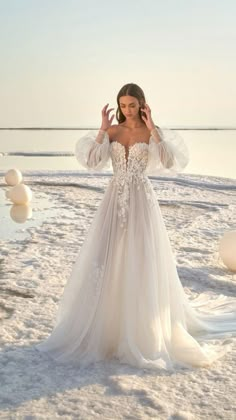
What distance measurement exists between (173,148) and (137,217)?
72 cm

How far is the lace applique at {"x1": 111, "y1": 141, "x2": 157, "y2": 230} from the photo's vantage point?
4968 millimetres

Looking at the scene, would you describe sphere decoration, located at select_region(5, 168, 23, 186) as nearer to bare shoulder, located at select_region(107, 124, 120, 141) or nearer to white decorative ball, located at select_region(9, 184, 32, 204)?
white decorative ball, located at select_region(9, 184, 32, 204)

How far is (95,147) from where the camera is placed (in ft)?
16.4

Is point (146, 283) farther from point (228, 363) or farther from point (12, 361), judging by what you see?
point (12, 361)

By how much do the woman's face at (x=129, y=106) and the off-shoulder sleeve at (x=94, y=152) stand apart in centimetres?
28

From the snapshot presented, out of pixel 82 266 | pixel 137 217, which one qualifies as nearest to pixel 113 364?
pixel 82 266

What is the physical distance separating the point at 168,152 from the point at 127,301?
1393 mm

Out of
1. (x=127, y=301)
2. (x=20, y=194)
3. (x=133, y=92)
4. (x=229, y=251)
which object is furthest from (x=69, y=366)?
(x=20, y=194)

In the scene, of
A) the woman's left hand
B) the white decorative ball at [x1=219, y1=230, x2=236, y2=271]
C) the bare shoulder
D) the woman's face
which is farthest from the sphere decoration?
the woman's left hand

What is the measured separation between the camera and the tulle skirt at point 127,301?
483 centimetres

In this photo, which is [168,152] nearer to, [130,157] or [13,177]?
[130,157]

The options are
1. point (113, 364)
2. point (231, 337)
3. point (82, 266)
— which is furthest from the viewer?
point (231, 337)

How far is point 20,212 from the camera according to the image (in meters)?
13.3

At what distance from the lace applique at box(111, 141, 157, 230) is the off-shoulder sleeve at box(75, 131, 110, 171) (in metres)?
0.07
